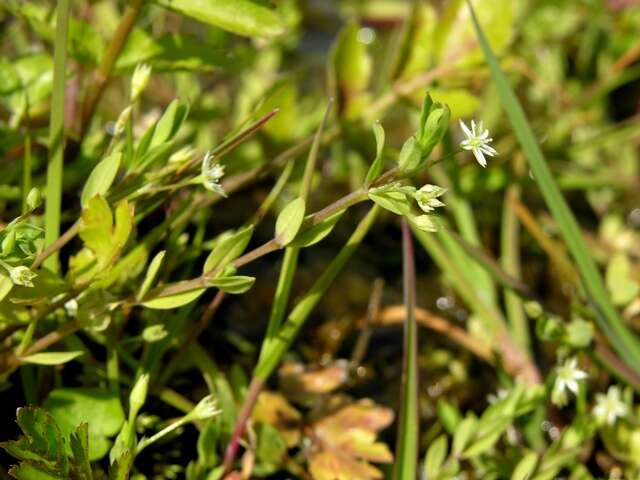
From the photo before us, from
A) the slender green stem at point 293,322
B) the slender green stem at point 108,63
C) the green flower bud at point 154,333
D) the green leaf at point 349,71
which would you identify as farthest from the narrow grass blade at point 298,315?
the green leaf at point 349,71

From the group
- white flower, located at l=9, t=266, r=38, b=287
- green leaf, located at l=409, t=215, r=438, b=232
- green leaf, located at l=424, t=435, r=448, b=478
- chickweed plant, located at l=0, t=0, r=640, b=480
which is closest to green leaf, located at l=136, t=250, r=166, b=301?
chickweed plant, located at l=0, t=0, r=640, b=480

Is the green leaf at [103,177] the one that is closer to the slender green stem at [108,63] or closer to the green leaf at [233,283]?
the green leaf at [233,283]

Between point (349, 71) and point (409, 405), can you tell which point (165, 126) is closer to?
point (409, 405)

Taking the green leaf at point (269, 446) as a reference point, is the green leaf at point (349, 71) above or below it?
above

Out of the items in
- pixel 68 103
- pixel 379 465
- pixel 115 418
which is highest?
pixel 68 103

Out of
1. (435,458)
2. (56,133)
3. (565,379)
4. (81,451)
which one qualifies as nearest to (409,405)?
(435,458)

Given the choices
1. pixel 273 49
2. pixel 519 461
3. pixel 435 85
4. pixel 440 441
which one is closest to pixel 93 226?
pixel 440 441

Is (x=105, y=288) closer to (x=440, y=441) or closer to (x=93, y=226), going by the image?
(x=93, y=226)

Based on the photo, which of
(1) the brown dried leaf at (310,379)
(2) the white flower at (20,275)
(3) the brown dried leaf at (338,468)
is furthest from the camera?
(1) the brown dried leaf at (310,379)

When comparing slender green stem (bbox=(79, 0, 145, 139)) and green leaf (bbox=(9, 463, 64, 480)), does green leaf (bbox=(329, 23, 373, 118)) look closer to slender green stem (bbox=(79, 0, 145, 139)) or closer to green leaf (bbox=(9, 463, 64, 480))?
slender green stem (bbox=(79, 0, 145, 139))
